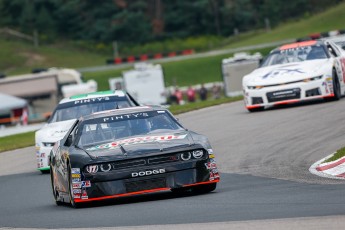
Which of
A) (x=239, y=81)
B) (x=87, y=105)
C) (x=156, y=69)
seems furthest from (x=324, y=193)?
(x=156, y=69)

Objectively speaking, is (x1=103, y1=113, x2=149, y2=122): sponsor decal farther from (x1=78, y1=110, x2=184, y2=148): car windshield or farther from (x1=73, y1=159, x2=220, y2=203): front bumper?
(x1=73, y1=159, x2=220, y2=203): front bumper

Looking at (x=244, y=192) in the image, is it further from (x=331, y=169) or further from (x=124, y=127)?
(x=331, y=169)

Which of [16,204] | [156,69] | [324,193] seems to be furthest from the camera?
[156,69]

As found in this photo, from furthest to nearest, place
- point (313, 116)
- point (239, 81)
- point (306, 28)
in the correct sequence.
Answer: point (306, 28) → point (239, 81) → point (313, 116)

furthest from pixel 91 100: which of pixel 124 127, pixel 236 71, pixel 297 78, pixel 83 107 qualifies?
pixel 236 71

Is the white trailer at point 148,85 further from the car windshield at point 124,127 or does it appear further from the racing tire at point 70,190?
the racing tire at point 70,190

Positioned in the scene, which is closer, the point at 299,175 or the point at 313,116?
the point at 299,175

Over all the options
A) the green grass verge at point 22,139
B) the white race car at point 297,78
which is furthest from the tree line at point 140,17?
the white race car at point 297,78

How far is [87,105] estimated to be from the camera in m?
20.0

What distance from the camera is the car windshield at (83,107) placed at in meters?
19.7

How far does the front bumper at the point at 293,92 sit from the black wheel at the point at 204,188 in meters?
11.8

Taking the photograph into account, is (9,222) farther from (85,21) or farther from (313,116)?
(85,21)

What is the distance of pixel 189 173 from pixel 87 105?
25.1 ft

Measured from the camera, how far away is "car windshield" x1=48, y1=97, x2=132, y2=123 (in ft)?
64.5
